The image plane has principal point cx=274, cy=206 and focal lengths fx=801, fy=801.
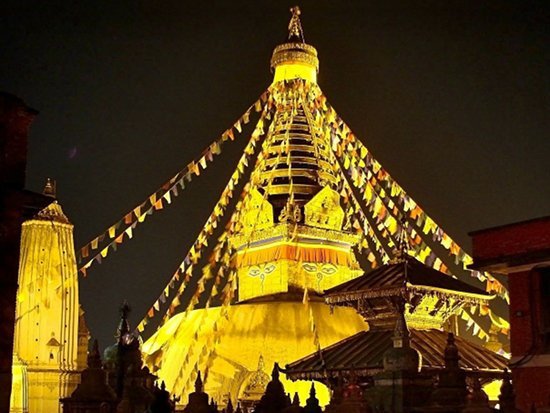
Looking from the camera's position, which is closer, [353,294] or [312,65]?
[353,294]

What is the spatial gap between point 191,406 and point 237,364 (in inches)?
433

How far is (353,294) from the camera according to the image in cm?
1543

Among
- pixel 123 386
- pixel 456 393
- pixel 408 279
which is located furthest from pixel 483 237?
pixel 123 386

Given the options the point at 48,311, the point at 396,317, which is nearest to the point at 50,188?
the point at 48,311

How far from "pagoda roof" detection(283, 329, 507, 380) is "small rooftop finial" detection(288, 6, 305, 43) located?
60.2ft

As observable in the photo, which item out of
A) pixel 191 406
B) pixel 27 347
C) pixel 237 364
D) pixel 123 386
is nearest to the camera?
pixel 191 406

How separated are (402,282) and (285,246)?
12506 millimetres

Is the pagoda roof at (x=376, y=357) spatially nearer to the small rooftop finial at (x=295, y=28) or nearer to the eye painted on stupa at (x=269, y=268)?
the eye painted on stupa at (x=269, y=268)

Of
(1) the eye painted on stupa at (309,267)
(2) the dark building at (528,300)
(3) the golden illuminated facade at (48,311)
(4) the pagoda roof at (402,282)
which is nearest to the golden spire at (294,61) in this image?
(1) the eye painted on stupa at (309,267)

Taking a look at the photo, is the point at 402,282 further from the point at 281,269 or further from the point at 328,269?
the point at 328,269

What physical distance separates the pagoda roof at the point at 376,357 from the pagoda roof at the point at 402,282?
932 mm

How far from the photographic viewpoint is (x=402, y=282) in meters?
14.8

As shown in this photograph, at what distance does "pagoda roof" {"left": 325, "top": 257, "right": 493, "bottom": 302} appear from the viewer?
15.0 meters

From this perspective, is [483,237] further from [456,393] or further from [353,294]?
[456,393]
